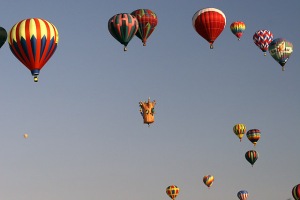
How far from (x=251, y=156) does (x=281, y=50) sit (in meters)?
19.9

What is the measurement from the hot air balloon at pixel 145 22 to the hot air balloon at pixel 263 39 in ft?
67.4

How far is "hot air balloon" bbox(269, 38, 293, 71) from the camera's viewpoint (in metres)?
86.2

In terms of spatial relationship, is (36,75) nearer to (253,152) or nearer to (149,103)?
(149,103)

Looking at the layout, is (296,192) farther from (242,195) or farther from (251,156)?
(242,195)

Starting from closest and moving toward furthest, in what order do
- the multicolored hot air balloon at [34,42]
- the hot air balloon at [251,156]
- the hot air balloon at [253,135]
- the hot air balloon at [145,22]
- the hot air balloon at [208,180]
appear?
the multicolored hot air balloon at [34,42] → the hot air balloon at [145,22] → the hot air balloon at [253,135] → the hot air balloon at [251,156] → the hot air balloon at [208,180]

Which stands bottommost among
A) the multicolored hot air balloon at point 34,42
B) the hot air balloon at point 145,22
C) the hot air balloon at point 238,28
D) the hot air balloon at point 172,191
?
the hot air balloon at point 172,191

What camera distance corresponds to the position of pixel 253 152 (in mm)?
102750

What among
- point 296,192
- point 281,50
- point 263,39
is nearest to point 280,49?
point 281,50

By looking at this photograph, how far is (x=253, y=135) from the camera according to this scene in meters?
98.6

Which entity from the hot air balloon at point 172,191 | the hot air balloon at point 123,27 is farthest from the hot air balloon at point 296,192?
the hot air balloon at point 123,27

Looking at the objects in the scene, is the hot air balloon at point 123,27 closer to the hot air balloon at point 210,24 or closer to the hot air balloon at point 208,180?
the hot air balloon at point 210,24

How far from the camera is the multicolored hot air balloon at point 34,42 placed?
60094mm

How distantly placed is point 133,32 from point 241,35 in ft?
85.4

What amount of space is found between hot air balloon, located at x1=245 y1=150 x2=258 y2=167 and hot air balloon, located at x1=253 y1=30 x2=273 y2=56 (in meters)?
16.4
